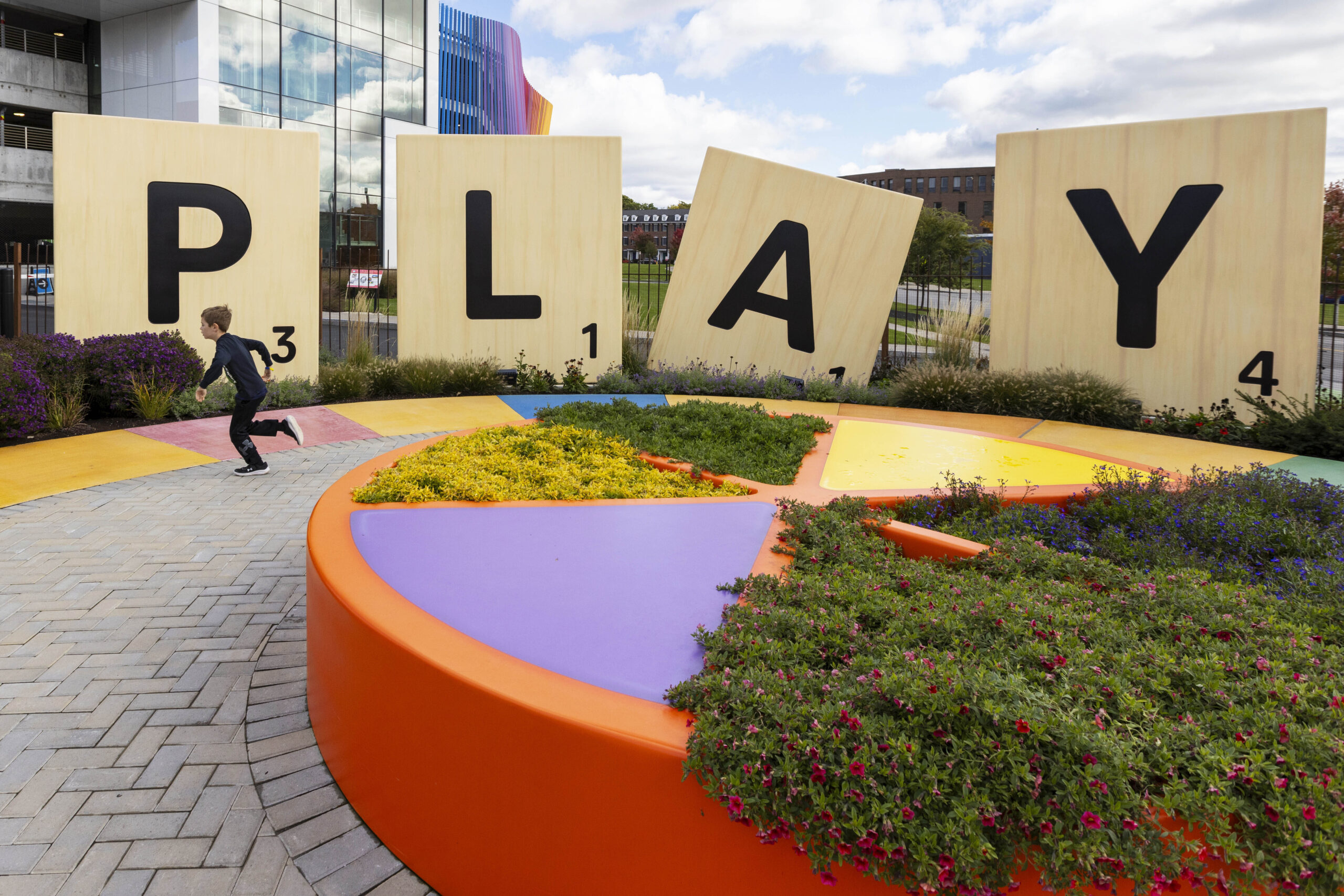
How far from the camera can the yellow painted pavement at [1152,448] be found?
8.16m

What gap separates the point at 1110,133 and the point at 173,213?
469 inches

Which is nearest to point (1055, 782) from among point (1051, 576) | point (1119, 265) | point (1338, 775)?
point (1338, 775)

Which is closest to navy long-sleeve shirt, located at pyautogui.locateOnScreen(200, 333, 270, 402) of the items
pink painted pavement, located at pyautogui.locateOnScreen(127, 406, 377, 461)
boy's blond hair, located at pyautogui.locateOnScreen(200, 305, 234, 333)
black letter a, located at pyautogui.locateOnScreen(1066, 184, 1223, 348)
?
boy's blond hair, located at pyautogui.locateOnScreen(200, 305, 234, 333)

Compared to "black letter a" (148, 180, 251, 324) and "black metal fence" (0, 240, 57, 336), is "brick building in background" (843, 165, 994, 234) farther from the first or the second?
"black letter a" (148, 180, 251, 324)

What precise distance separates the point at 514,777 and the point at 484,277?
1086 centimetres

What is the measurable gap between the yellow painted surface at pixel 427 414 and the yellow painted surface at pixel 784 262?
314 cm

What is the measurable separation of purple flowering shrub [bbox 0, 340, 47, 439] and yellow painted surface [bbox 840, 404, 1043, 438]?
28.5 ft

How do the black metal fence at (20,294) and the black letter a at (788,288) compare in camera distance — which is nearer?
the black metal fence at (20,294)

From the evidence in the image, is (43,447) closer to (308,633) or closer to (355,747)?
(308,633)

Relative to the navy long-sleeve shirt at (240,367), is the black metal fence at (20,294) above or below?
above

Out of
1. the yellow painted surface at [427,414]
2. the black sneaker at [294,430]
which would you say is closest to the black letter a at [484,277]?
the yellow painted surface at [427,414]

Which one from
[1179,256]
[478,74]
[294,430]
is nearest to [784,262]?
[1179,256]

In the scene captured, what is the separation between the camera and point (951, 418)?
10.7 metres

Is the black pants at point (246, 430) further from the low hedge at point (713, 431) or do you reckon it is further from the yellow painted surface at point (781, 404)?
the yellow painted surface at point (781, 404)
